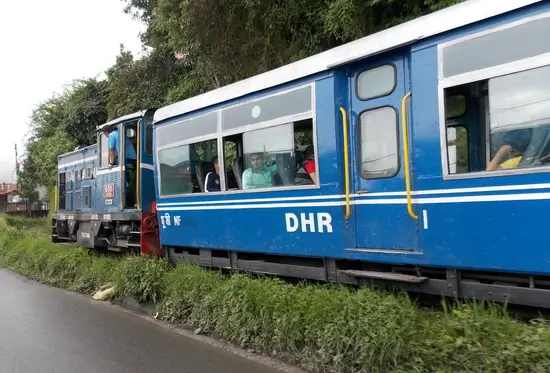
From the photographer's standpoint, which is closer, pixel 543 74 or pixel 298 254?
pixel 543 74

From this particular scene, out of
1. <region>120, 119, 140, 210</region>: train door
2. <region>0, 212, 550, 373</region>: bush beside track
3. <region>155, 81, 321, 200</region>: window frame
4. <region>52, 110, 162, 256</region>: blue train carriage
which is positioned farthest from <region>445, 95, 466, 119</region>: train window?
<region>120, 119, 140, 210</region>: train door

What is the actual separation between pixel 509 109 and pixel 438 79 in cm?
68

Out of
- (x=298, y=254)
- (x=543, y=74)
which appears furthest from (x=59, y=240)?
(x=543, y=74)

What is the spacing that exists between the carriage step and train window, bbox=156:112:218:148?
2.95m

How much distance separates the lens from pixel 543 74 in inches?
148

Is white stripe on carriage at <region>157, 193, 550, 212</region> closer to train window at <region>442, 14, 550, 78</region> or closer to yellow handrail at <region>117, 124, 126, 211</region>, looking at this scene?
train window at <region>442, 14, 550, 78</region>

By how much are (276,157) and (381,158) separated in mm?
1487

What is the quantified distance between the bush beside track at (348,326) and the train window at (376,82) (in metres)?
2.01

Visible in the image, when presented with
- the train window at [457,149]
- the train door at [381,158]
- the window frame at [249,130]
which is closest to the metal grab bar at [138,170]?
the window frame at [249,130]

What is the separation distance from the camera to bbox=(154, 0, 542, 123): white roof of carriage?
4051mm

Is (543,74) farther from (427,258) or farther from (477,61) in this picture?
(427,258)

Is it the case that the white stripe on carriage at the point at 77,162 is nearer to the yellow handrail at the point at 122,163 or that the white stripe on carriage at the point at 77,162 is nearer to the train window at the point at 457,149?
the yellow handrail at the point at 122,163

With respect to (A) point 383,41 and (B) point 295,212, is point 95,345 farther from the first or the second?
(A) point 383,41

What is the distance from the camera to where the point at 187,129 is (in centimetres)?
736
